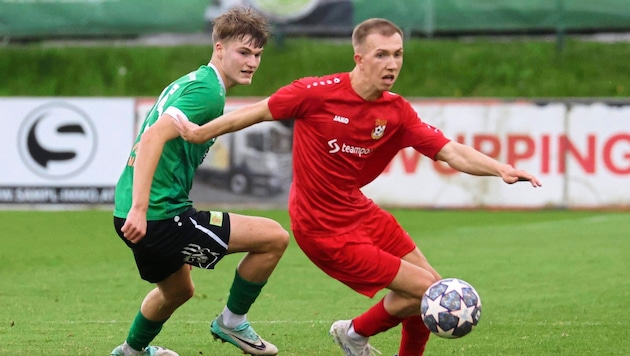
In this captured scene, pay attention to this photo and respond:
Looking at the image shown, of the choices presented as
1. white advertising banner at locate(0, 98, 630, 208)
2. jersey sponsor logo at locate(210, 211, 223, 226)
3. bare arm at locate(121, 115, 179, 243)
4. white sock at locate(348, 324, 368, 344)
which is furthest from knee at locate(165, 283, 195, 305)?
white advertising banner at locate(0, 98, 630, 208)

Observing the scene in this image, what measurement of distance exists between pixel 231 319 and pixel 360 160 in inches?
49.4

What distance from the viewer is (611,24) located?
18.8 m

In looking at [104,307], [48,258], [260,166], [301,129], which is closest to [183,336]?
[104,307]

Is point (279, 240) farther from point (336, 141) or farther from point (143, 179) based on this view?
point (143, 179)

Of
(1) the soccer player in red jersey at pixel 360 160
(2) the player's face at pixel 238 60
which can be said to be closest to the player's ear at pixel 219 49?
(2) the player's face at pixel 238 60

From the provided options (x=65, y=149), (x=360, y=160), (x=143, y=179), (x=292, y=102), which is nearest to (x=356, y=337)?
(x=360, y=160)

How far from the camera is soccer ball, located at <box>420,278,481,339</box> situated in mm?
5922

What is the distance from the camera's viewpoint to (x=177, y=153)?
20.2 feet

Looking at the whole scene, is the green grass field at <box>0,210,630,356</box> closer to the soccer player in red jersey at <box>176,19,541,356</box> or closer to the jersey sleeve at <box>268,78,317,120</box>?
the soccer player in red jersey at <box>176,19,541,356</box>

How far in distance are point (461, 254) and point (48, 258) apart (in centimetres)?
441

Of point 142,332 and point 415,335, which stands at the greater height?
point 415,335

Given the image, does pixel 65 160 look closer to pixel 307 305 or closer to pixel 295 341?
pixel 307 305

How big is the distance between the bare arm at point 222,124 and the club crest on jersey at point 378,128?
2.01ft

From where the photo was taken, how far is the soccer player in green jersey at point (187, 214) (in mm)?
5969
